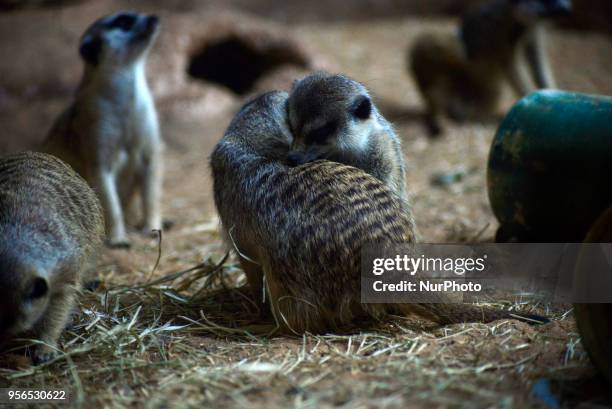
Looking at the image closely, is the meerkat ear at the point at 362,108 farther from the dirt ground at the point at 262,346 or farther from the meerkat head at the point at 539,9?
the meerkat head at the point at 539,9

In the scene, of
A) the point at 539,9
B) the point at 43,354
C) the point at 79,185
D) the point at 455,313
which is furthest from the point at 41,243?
the point at 539,9

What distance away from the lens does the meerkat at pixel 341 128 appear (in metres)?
3.59

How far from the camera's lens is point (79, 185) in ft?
12.2

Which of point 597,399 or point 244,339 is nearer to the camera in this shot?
point 597,399

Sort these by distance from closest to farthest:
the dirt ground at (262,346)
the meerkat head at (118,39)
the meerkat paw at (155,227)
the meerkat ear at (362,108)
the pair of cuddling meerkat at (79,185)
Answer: the dirt ground at (262,346)
the pair of cuddling meerkat at (79,185)
the meerkat ear at (362,108)
the meerkat head at (118,39)
the meerkat paw at (155,227)

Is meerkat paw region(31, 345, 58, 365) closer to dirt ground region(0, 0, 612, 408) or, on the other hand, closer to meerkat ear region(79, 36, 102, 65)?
dirt ground region(0, 0, 612, 408)

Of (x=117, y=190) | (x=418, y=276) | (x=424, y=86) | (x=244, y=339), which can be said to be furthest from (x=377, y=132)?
(x=424, y=86)

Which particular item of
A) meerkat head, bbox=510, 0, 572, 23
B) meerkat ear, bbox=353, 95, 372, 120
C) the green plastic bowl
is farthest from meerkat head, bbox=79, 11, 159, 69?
meerkat head, bbox=510, 0, 572, 23

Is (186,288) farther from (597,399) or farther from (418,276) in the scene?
(597,399)

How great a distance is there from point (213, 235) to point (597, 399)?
3.59m

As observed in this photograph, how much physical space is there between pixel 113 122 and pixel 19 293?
3.05m

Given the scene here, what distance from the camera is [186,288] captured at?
154 inches

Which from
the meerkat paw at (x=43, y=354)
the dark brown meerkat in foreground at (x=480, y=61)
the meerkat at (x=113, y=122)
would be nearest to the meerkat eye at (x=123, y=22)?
the meerkat at (x=113, y=122)

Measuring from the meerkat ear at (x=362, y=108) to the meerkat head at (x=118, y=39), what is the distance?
2.68 meters
